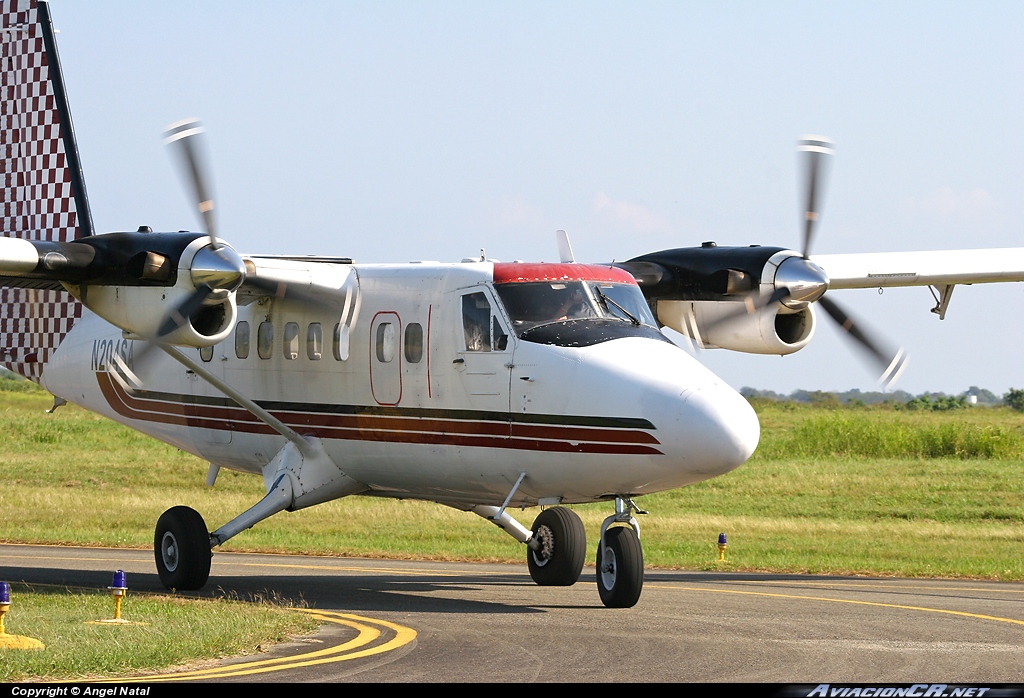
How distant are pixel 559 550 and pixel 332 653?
20.8ft

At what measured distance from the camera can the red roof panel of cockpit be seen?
14383mm

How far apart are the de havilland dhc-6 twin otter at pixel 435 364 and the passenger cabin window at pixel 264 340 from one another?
21 millimetres

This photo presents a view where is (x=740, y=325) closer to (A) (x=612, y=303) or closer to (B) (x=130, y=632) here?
(A) (x=612, y=303)

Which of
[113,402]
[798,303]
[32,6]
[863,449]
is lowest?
[863,449]

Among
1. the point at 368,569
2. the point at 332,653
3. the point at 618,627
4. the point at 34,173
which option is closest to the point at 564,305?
the point at 618,627

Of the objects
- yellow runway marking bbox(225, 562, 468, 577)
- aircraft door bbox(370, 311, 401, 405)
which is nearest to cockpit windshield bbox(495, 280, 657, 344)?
aircraft door bbox(370, 311, 401, 405)

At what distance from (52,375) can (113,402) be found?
1.39m

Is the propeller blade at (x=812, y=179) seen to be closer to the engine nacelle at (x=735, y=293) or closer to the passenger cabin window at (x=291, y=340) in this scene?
the engine nacelle at (x=735, y=293)

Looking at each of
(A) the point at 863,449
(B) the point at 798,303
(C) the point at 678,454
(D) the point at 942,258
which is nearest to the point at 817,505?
(A) the point at 863,449

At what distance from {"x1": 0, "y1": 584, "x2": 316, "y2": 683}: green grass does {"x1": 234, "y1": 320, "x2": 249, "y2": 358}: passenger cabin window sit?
10.5 ft

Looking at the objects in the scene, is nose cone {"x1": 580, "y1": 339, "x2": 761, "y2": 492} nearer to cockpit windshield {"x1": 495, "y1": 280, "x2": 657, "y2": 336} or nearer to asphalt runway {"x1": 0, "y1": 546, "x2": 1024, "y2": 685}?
cockpit windshield {"x1": 495, "y1": 280, "x2": 657, "y2": 336}

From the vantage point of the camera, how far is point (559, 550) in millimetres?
16688

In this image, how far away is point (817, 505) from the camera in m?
33.9

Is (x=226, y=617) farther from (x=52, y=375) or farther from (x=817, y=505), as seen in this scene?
(x=817, y=505)
